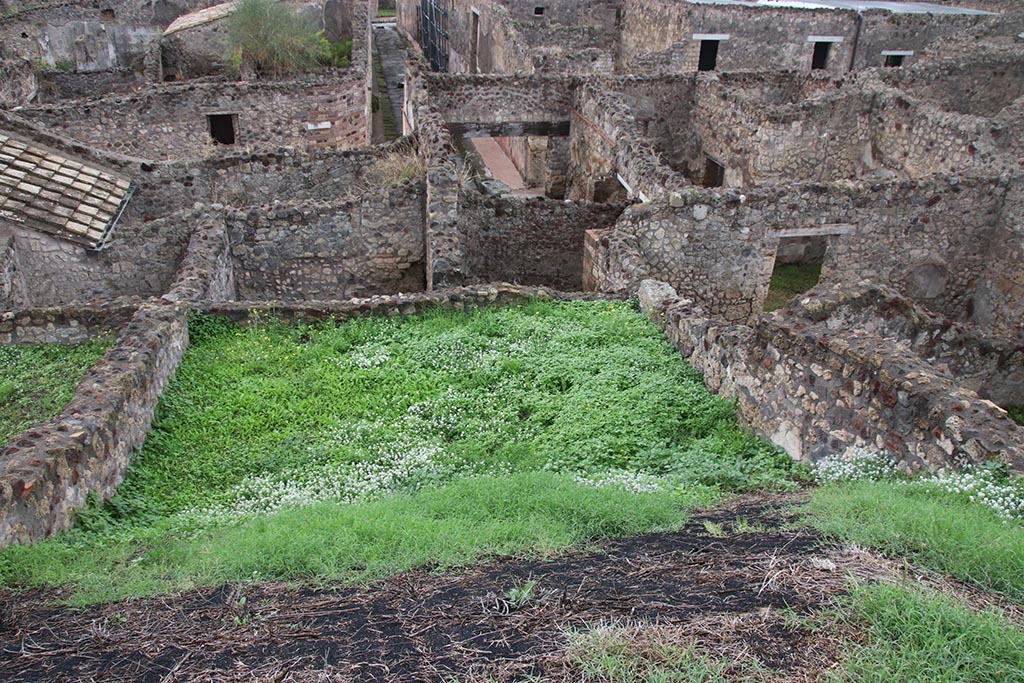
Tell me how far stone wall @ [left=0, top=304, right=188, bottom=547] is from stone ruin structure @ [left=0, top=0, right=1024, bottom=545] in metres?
0.02

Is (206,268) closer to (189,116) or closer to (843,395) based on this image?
(843,395)

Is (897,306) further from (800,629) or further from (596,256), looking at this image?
(800,629)

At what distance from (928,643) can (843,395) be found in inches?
119

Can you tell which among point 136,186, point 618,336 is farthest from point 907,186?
point 136,186

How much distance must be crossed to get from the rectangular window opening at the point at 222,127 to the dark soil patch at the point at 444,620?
1306 centimetres

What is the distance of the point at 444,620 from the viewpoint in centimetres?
365

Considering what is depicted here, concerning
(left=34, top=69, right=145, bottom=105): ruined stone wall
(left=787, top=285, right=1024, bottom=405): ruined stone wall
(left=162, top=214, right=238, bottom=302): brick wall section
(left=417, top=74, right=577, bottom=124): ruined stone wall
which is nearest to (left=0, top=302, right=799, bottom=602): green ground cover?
(left=162, top=214, right=238, bottom=302): brick wall section

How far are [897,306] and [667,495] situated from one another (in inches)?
135

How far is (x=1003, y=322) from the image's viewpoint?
36.5 feet

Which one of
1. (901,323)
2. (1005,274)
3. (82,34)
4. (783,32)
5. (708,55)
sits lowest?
(1005,274)

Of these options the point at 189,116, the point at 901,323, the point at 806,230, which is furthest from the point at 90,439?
the point at 189,116

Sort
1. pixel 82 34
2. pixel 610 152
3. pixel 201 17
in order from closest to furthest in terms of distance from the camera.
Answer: pixel 610 152 → pixel 201 17 → pixel 82 34

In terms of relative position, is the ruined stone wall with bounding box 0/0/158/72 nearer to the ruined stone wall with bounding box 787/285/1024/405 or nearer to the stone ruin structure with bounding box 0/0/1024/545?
the stone ruin structure with bounding box 0/0/1024/545

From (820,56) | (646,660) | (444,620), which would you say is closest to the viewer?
(646,660)
